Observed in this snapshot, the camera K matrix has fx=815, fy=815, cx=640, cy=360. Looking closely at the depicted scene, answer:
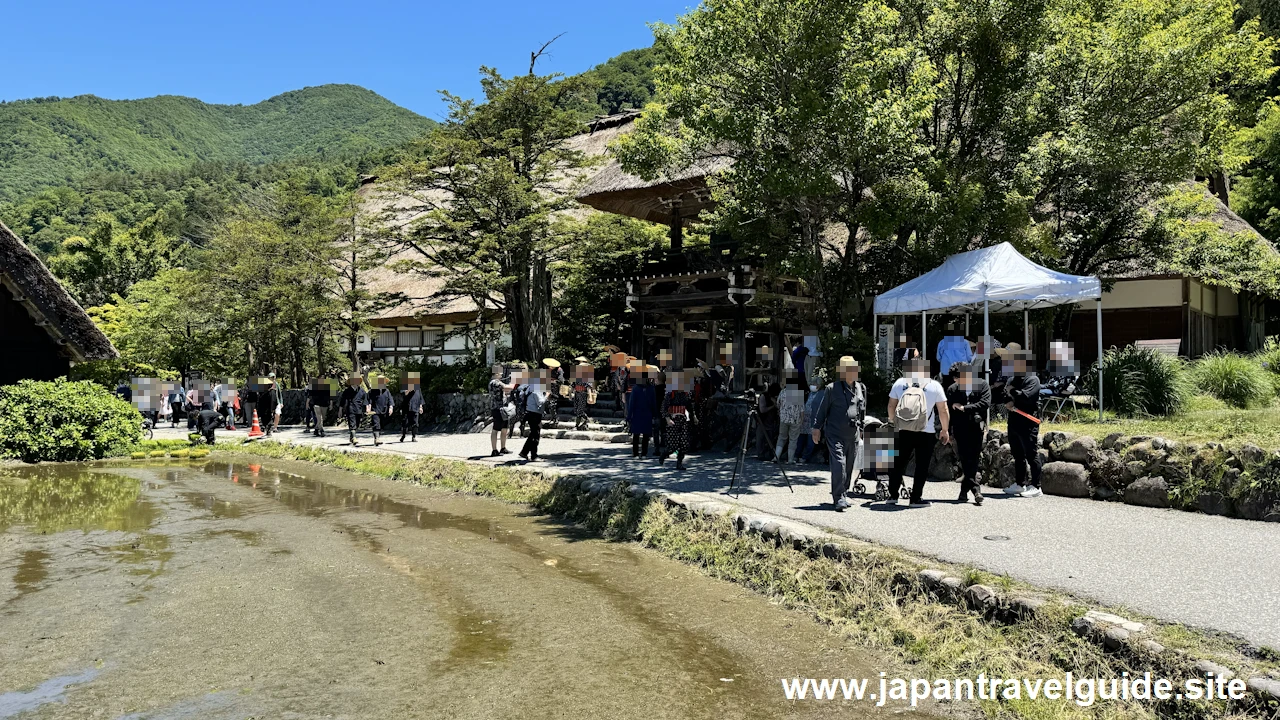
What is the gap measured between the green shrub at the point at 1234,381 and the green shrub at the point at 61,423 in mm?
18154

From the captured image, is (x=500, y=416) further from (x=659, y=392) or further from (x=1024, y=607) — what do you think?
(x=1024, y=607)

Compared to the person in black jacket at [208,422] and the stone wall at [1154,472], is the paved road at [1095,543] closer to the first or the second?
the stone wall at [1154,472]

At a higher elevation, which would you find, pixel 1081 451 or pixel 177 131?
pixel 177 131

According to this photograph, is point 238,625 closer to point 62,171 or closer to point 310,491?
point 310,491

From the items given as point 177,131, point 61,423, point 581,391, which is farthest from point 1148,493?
point 177,131

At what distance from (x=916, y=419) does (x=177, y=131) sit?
103687 mm

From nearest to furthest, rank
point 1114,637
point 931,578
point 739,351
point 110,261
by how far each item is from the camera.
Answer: point 1114,637, point 931,578, point 739,351, point 110,261

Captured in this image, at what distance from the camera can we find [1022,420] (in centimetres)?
841

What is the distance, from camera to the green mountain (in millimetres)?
73250

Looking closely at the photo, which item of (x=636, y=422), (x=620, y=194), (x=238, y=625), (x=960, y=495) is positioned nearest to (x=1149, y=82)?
(x=960, y=495)

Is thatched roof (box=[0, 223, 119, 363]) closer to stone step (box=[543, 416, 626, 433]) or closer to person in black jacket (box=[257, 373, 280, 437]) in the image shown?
person in black jacket (box=[257, 373, 280, 437])

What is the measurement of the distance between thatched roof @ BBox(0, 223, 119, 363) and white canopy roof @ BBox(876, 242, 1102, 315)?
1430 cm

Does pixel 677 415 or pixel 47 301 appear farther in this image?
pixel 47 301

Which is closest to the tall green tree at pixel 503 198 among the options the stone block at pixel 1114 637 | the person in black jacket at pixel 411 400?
the person in black jacket at pixel 411 400
